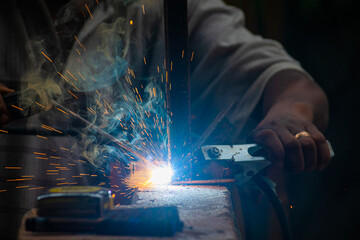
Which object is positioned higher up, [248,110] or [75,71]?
[75,71]

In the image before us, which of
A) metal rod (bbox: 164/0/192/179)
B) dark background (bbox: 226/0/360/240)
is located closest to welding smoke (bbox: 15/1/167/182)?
metal rod (bbox: 164/0/192/179)

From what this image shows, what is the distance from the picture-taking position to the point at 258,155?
3.71ft

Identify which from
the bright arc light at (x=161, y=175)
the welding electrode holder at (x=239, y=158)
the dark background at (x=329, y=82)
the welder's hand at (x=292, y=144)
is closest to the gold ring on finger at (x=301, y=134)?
the welder's hand at (x=292, y=144)

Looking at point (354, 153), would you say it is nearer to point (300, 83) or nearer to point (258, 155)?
point (300, 83)

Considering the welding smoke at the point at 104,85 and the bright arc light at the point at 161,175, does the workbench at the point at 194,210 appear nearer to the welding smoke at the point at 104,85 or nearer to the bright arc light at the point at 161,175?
the bright arc light at the point at 161,175

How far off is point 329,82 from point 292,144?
63.2 inches

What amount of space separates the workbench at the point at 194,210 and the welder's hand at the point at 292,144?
258 millimetres

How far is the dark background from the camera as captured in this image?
2.50 metres

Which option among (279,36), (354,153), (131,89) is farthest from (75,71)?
(354,153)

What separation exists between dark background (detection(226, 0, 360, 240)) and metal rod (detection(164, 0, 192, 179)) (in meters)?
1.85

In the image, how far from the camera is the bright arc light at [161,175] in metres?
1.16

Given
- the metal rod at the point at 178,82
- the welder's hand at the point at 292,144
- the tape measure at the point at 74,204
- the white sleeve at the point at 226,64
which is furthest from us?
the white sleeve at the point at 226,64

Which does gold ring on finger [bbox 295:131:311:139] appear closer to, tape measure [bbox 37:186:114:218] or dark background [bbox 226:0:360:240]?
tape measure [bbox 37:186:114:218]

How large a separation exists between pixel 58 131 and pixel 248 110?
909 millimetres
